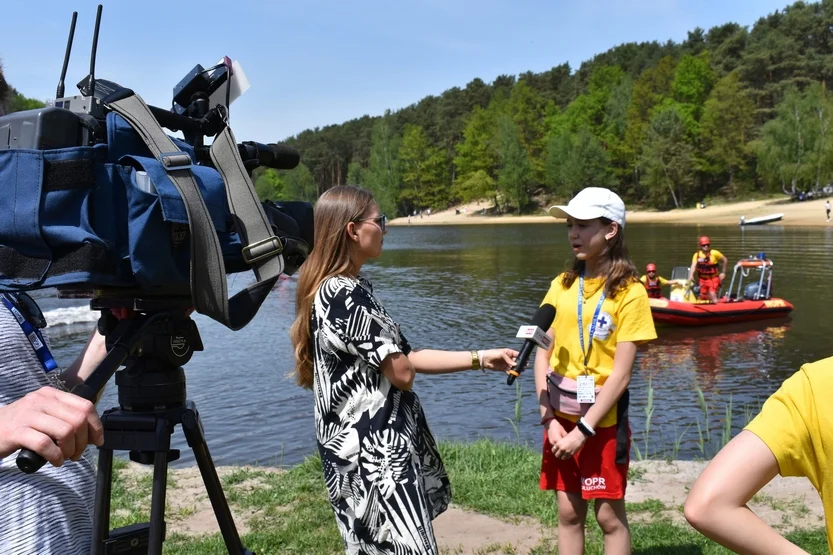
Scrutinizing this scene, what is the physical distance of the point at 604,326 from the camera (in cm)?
346

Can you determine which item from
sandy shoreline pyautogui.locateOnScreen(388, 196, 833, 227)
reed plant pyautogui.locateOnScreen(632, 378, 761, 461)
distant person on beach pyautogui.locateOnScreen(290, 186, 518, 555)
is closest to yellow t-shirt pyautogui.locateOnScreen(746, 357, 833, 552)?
distant person on beach pyautogui.locateOnScreen(290, 186, 518, 555)

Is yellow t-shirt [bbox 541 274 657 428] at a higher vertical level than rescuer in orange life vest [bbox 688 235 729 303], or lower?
higher

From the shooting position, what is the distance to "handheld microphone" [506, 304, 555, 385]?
2.98 metres

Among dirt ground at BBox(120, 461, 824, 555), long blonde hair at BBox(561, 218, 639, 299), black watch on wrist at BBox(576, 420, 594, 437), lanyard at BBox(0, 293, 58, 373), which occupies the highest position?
lanyard at BBox(0, 293, 58, 373)

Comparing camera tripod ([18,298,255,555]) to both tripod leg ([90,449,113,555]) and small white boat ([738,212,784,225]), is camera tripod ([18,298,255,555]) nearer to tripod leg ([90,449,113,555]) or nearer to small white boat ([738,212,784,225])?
tripod leg ([90,449,113,555])

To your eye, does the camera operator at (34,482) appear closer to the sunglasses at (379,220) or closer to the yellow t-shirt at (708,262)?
the sunglasses at (379,220)

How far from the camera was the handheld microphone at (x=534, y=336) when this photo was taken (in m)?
2.98

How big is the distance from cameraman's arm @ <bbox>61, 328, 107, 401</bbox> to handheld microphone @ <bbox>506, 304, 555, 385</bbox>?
1558mm

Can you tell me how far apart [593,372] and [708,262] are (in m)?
15.4

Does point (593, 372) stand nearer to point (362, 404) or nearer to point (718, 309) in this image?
point (362, 404)

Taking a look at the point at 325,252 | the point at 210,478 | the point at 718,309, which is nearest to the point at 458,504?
the point at 325,252

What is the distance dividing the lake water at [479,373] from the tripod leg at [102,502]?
2.31 feet

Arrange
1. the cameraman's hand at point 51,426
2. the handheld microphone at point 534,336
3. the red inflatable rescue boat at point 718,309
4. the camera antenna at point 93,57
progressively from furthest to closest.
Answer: the red inflatable rescue boat at point 718,309 < the handheld microphone at point 534,336 < the camera antenna at point 93,57 < the cameraman's hand at point 51,426

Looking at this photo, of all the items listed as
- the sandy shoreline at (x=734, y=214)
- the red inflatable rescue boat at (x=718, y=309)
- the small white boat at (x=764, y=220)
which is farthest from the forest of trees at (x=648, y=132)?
the red inflatable rescue boat at (x=718, y=309)
